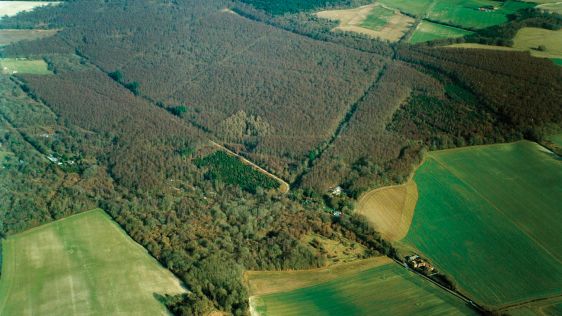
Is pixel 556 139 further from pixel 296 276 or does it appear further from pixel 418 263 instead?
pixel 296 276

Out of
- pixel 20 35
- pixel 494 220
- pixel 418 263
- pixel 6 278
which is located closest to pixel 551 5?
pixel 494 220

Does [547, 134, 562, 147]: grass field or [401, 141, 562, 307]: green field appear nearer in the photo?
[401, 141, 562, 307]: green field

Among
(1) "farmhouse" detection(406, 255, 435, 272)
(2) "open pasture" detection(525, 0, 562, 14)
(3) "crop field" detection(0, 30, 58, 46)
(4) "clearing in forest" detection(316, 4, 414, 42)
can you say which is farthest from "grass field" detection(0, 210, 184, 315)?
(2) "open pasture" detection(525, 0, 562, 14)

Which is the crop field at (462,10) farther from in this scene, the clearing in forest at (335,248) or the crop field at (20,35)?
the crop field at (20,35)

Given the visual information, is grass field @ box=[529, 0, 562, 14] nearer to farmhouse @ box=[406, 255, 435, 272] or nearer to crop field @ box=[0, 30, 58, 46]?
farmhouse @ box=[406, 255, 435, 272]

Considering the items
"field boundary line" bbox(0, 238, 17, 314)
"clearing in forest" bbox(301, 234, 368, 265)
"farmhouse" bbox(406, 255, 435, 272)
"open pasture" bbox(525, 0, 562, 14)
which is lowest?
"field boundary line" bbox(0, 238, 17, 314)

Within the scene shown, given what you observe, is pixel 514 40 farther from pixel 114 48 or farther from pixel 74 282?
pixel 74 282

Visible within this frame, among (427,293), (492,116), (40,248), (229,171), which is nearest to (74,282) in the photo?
(40,248)
